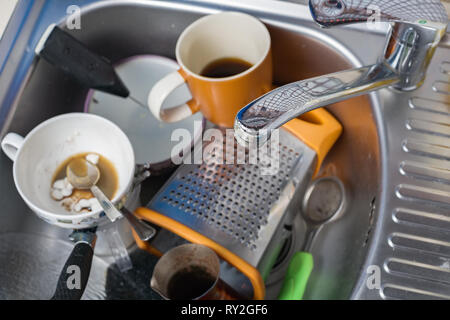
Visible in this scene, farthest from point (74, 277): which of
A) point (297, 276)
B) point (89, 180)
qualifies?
point (297, 276)

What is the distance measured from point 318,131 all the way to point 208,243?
0.63 ft

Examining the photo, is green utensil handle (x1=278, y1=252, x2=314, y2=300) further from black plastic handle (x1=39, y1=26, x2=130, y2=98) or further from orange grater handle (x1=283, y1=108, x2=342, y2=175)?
black plastic handle (x1=39, y1=26, x2=130, y2=98)

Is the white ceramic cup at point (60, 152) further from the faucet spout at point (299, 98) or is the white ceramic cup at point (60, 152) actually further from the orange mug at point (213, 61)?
the faucet spout at point (299, 98)

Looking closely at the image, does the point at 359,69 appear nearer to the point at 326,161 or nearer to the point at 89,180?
the point at 326,161

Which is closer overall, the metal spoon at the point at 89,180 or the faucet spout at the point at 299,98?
the faucet spout at the point at 299,98

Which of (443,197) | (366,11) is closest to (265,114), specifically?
(366,11)

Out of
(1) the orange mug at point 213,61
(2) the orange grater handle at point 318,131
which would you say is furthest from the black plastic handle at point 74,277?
(2) the orange grater handle at point 318,131

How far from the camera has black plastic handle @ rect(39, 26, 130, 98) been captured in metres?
0.55

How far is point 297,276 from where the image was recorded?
540 millimetres

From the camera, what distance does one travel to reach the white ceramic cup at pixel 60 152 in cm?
49

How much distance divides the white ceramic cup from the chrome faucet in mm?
196

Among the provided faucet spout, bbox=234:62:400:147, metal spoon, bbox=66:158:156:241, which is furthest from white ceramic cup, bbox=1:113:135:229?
faucet spout, bbox=234:62:400:147

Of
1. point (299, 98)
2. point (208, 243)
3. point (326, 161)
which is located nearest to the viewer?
point (299, 98)

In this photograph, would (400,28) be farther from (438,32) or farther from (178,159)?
(178,159)
